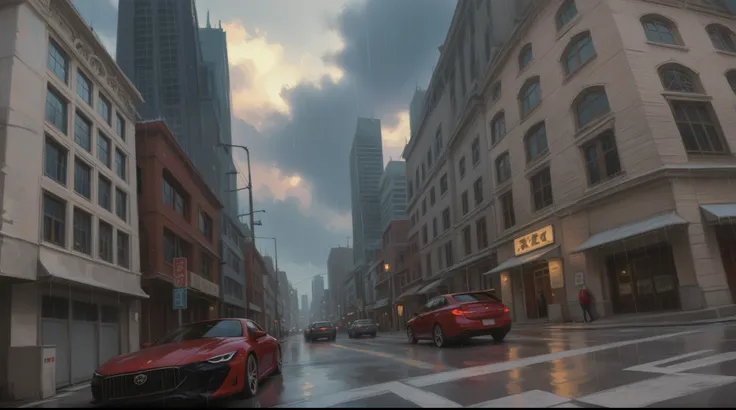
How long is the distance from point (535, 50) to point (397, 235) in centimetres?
4733

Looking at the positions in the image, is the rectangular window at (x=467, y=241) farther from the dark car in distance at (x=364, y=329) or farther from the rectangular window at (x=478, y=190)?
the dark car in distance at (x=364, y=329)

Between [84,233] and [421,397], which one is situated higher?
[84,233]

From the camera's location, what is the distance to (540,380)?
22.0ft

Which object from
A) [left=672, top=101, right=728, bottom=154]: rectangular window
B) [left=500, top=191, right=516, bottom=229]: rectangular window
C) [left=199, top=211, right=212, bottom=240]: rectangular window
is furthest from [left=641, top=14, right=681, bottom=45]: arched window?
[left=199, top=211, right=212, bottom=240]: rectangular window

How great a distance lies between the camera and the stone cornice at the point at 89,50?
A: 1730cm

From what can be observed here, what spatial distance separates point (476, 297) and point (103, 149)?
16734mm

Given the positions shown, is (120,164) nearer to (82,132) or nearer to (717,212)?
(82,132)

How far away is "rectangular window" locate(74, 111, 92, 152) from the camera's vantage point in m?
18.9

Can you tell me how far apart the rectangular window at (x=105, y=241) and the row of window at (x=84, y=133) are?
2.60 metres

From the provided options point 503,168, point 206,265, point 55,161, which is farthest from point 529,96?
point 206,265

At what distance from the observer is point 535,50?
2905 cm

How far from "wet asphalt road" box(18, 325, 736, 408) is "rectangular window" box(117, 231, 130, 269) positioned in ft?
50.1

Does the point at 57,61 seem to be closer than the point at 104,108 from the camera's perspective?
Yes

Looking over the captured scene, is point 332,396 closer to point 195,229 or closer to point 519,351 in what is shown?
point 519,351
